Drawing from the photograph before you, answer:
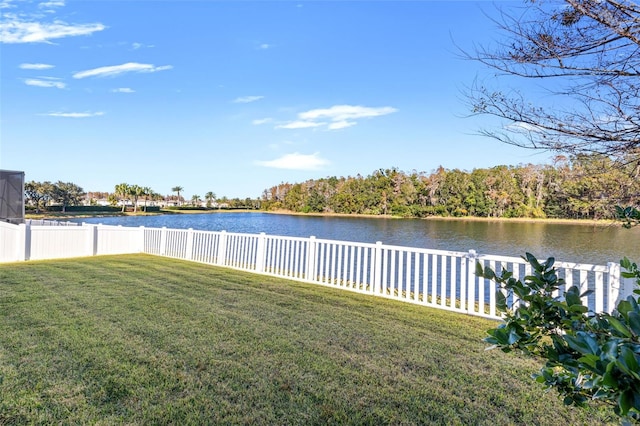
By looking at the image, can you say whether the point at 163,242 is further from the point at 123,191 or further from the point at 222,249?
the point at 123,191

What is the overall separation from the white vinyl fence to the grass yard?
30.0 inches

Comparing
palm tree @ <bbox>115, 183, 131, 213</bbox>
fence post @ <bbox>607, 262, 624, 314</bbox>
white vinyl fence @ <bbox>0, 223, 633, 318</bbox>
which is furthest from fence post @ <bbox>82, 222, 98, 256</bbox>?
palm tree @ <bbox>115, 183, 131, 213</bbox>

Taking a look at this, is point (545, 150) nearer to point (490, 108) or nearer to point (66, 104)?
point (490, 108)

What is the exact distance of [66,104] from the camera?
17562mm

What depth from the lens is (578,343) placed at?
0.69 m

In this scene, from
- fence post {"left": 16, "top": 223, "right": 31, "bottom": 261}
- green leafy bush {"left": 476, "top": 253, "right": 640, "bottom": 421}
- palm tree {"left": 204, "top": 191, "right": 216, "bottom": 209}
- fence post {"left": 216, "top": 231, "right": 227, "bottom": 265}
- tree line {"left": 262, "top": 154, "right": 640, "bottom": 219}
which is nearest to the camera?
green leafy bush {"left": 476, "top": 253, "right": 640, "bottom": 421}

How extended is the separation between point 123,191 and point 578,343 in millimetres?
77686

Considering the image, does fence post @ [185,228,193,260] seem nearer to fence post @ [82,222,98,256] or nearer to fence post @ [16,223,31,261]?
fence post @ [82,222,98,256]

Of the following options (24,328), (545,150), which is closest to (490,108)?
(545,150)

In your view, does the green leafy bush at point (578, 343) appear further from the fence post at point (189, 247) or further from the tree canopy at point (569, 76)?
the fence post at point (189, 247)

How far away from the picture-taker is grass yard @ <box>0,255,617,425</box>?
7.33ft

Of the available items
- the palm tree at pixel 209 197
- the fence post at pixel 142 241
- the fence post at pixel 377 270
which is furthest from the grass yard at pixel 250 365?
the palm tree at pixel 209 197

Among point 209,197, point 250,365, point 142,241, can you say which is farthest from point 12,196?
point 209,197

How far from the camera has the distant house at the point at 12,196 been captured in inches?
468
